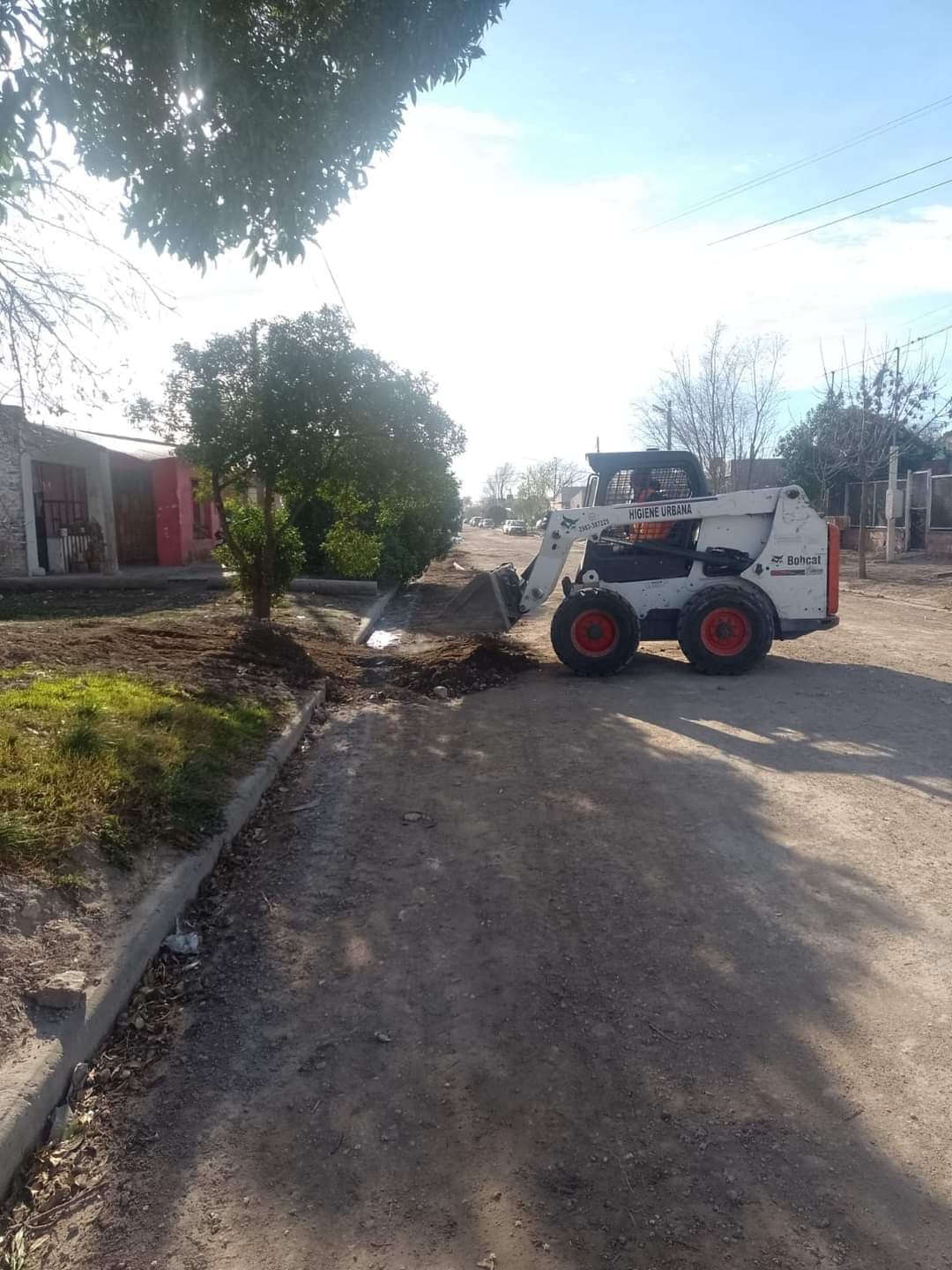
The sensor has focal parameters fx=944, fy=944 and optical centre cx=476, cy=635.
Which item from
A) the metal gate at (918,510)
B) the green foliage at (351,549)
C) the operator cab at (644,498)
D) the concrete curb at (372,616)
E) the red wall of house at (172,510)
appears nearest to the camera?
the operator cab at (644,498)

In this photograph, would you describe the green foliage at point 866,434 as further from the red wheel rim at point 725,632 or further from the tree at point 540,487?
the tree at point 540,487

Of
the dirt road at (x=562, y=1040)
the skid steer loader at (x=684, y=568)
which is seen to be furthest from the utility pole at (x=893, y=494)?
the dirt road at (x=562, y=1040)

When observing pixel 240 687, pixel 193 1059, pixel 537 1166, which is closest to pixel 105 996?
pixel 193 1059

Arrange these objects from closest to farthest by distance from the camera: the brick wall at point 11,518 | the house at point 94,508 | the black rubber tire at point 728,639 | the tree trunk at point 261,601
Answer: the black rubber tire at point 728,639, the tree trunk at point 261,601, the brick wall at point 11,518, the house at point 94,508

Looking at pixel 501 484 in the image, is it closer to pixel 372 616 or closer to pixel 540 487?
pixel 540 487

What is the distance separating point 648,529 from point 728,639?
5.37 feet

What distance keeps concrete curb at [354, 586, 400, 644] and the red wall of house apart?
702cm

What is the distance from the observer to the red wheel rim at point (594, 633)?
34.9ft

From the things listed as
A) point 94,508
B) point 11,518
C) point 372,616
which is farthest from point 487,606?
point 94,508

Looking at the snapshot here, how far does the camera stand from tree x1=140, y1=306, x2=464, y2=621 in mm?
12125

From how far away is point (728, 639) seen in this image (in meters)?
10.7

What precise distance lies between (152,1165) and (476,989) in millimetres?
1414

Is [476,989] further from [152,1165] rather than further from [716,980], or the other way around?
[152,1165]

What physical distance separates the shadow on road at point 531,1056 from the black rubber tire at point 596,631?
4.23 metres
